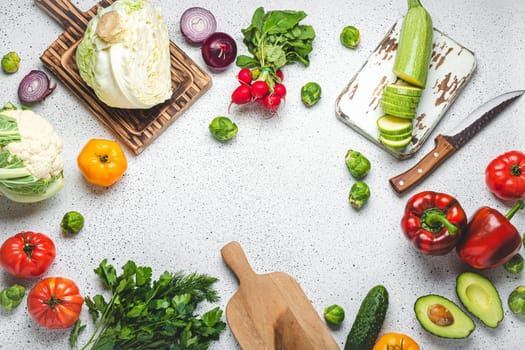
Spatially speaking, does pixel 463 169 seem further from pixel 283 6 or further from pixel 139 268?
pixel 139 268

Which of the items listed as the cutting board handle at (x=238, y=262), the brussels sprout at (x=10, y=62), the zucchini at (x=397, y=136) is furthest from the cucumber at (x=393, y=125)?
the brussels sprout at (x=10, y=62)

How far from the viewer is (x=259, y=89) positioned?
340 cm

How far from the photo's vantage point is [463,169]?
11.4 ft

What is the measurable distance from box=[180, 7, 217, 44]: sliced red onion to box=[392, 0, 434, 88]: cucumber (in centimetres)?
90

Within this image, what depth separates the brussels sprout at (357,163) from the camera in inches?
133

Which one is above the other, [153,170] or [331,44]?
[331,44]

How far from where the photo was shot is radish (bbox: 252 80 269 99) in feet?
11.2

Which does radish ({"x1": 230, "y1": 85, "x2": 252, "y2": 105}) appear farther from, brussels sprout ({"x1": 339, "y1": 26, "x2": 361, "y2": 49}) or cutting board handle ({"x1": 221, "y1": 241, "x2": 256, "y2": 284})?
cutting board handle ({"x1": 221, "y1": 241, "x2": 256, "y2": 284})

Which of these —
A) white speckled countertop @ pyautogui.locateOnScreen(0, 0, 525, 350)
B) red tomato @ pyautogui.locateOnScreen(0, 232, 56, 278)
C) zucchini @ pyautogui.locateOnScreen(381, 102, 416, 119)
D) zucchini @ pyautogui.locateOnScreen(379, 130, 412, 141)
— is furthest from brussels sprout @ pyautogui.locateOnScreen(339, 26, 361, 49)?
red tomato @ pyautogui.locateOnScreen(0, 232, 56, 278)

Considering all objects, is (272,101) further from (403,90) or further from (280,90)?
(403,90)

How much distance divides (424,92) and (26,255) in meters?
1.93

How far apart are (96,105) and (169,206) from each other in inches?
22.6

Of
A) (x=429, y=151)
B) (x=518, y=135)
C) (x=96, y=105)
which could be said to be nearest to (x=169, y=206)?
(x=96, y=105)

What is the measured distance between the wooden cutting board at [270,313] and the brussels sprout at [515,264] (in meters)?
0.85
